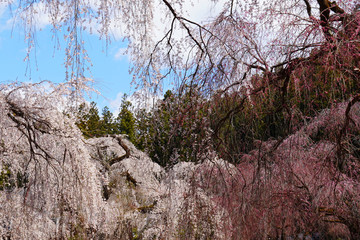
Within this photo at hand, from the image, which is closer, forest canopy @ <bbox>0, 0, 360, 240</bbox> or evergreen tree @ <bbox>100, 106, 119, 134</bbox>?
forest canopy @ <bbox>0, 0, 360, 240</bbox>

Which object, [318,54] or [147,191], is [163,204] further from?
[318,54]

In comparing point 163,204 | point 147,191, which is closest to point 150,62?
point 163,204

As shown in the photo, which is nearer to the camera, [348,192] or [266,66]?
[266,66]

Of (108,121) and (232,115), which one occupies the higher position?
(108,121)

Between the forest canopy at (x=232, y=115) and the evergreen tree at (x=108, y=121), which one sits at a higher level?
the evergreen tree at (x=108, y=121)

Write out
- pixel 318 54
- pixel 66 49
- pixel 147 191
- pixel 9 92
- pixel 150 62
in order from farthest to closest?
pixel 147 191 < pixel 9 92 < pixel 318 54 < pixel 150 62 < pixel 66 49

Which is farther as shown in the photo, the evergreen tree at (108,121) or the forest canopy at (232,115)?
the evergreen tree at (108,121)

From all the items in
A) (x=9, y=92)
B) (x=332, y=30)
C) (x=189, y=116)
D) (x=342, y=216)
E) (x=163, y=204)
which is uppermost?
(x=9, y=92)

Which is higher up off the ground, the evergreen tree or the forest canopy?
the evergreen tree

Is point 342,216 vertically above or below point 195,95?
below

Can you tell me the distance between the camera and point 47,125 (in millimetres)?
3529

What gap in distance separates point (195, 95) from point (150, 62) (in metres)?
0.47

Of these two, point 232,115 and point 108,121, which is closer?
point 232,115

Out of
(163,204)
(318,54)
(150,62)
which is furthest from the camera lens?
(163,204)
